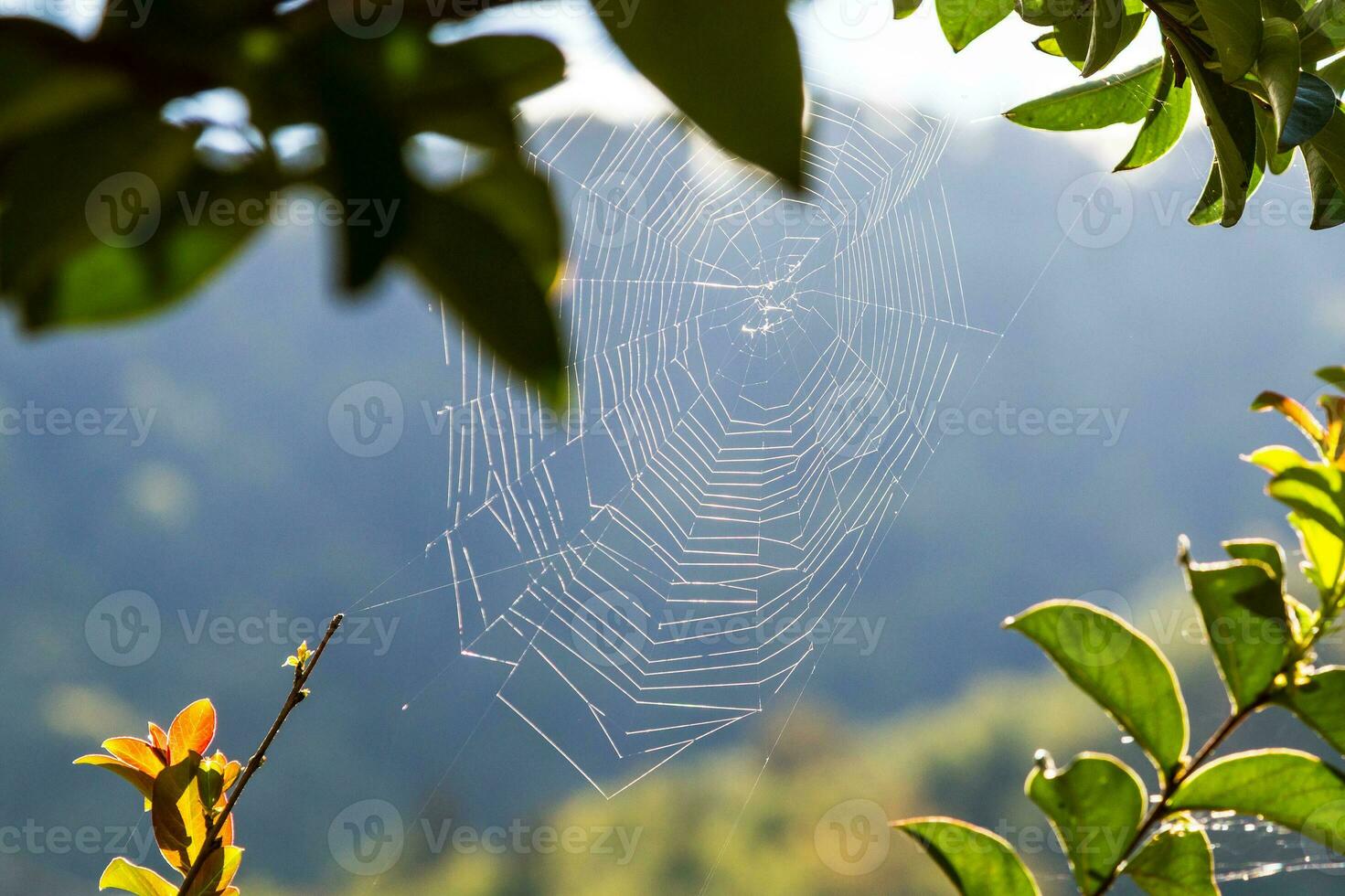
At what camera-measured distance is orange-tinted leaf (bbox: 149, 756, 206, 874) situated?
0.45 metres

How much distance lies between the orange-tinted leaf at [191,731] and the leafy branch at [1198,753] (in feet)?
1.19

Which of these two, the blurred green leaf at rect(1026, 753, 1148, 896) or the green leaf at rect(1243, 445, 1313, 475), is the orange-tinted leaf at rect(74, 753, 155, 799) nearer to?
the blurred green leaf at rect(1026, 753, 1148, 896)

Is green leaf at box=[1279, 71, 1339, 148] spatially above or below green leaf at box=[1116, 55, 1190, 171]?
below

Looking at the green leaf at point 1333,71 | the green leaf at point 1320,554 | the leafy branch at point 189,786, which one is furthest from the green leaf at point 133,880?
the green leaf at point 1333,71

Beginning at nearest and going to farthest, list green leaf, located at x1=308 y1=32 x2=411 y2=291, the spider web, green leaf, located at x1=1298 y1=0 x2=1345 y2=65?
green leaf, located at x1=308 y1=32 x2=411 y2=291 → green leaf, located at x1=1298 y1=0 x2=1345 y2=65 → the spider web

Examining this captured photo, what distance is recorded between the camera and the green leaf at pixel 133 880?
1.49 feet

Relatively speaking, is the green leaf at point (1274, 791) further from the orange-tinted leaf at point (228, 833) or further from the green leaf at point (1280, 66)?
the orange-tinted leaf at point (228, 833)

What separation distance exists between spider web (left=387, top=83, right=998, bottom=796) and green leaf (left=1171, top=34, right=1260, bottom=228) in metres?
0.59

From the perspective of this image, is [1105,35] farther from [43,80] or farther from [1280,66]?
[43,80]

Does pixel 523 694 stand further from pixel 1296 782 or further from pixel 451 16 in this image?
pixel 451 16

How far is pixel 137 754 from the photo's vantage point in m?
0.48

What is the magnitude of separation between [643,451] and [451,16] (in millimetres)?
2509

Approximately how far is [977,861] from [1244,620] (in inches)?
6.4

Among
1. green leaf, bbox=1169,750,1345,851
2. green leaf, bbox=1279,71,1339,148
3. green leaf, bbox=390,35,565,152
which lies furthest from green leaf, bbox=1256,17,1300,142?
green leaf, bbox=390,35,565,152
